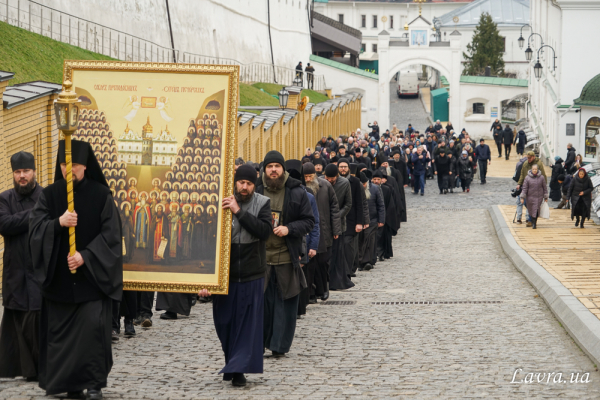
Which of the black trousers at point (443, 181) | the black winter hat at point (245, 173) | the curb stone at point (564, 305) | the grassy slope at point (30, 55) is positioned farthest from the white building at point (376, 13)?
the black winter hat at point (245, 173)

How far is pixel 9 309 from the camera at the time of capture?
24.1 ft

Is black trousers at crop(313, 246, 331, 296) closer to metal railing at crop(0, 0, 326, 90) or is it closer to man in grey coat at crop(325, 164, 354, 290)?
man in grey coat at crop(325, 164, 354, 290)

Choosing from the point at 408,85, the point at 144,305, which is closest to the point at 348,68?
the point at 408,85

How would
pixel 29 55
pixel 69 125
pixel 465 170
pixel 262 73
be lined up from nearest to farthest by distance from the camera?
pixel 69 125 < pixel 29 55 < pixel 465 170 < pixel 262 73

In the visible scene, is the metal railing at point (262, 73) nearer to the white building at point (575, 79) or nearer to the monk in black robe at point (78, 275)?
the white building at point (575, 79)

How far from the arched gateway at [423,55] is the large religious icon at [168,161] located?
54.0 meters

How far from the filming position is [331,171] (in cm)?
1228

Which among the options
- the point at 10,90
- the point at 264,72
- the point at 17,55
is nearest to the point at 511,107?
the point at 264,72

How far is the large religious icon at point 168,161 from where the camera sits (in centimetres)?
722

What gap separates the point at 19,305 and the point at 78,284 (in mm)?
923

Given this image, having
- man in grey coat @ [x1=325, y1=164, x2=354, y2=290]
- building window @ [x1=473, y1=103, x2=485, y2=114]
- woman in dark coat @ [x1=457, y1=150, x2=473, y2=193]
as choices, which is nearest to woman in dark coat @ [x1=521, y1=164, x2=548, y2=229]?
man in grey coat @ [x1=325, y1=164, x2=354, y2=290]

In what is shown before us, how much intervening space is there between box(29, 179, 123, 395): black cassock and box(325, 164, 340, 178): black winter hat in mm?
5721

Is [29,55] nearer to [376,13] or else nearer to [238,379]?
[238,379]

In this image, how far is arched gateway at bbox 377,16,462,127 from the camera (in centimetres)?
6034
